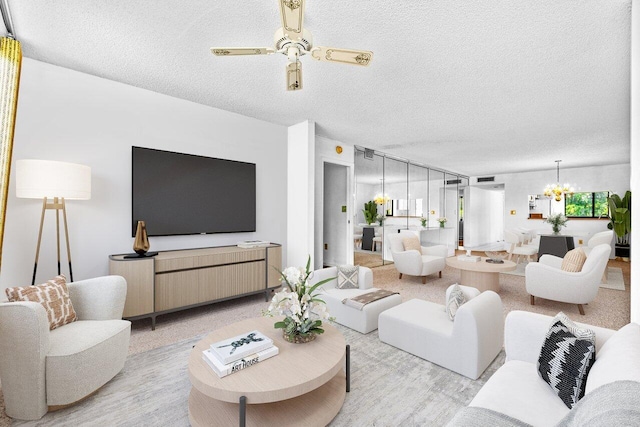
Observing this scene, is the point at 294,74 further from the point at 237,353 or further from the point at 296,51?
the point at 237,353

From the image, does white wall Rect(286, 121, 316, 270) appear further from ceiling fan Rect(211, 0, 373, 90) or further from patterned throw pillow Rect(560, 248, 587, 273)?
patterned throw pillow Rect(560, 248, 587, 273)

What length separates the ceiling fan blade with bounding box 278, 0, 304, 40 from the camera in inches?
64.7

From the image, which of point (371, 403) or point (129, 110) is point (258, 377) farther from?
point (129, 110)

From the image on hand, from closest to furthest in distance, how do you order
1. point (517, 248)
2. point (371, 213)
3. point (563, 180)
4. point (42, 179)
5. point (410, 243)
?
point (42, 179) → point (410, 243) → point (517, 248) → point (371, 213) → point (563, 180)

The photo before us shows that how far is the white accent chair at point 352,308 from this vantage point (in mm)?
3027

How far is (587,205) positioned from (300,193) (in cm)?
976

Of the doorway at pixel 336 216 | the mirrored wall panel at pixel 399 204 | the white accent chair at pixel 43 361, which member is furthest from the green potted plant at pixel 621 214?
the white accent chair at pixel 43 361

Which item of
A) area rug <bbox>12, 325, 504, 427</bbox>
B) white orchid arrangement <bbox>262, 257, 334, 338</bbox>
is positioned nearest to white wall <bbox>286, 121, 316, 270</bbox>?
area rug <bbox>12, 325, 504, 427</bbox>

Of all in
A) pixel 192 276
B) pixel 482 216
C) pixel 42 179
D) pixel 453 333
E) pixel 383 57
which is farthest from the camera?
pixel 482 216

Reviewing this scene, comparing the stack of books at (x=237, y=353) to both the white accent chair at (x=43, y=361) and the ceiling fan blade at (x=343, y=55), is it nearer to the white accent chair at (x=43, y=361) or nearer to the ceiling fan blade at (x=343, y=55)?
the white accent chair at (x=43, y=361)

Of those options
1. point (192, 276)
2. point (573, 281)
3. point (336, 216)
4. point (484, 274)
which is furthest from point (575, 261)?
point (192, 276)

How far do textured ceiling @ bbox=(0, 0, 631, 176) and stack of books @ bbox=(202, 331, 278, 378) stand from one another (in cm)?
240

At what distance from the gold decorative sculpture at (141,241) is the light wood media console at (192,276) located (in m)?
0.13

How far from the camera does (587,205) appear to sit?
352 inches
